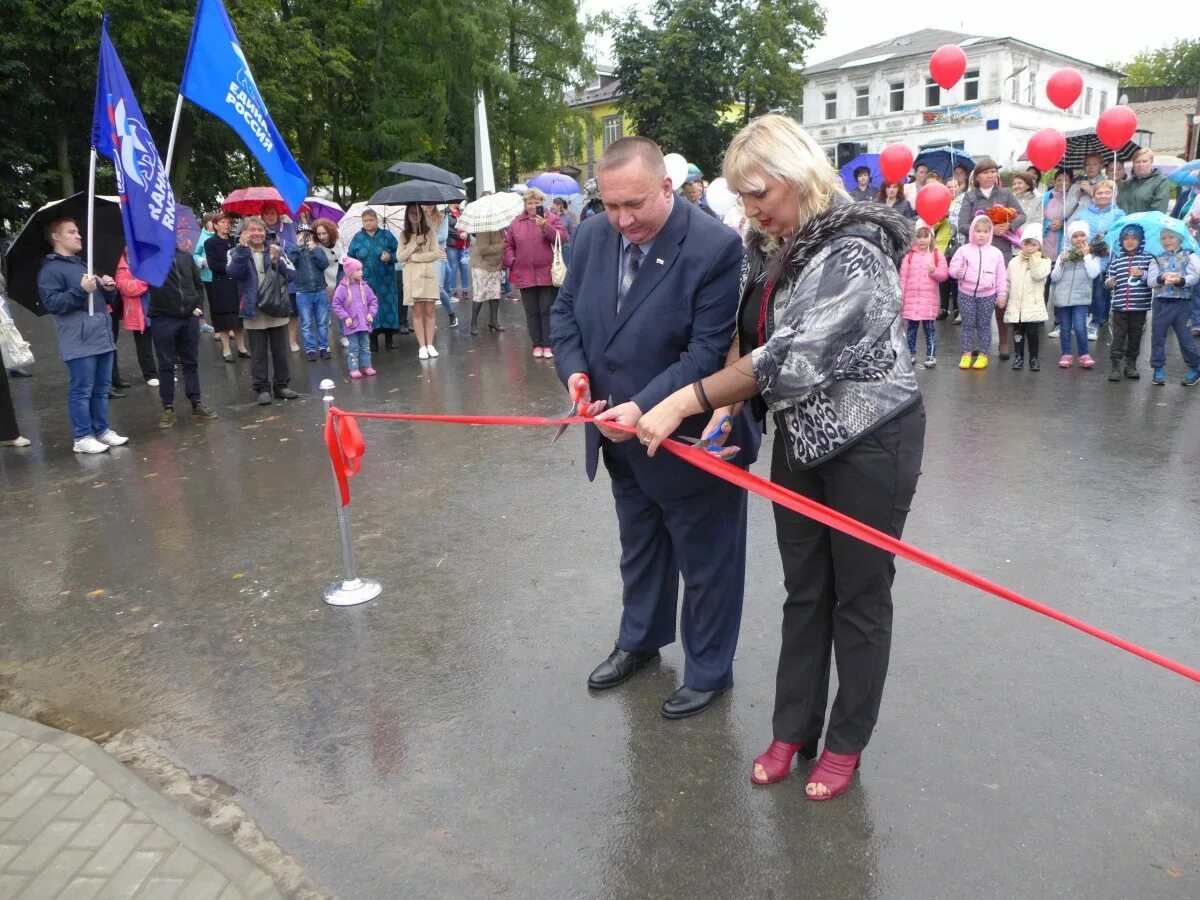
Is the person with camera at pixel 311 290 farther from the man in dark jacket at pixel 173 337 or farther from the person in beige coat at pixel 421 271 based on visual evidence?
the man in dark jacket at pixel 173 337

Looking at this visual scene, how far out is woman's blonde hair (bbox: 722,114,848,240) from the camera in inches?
106

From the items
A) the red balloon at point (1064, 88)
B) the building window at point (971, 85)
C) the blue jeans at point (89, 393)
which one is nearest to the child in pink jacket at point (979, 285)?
the red balloon at point (1064, 88)

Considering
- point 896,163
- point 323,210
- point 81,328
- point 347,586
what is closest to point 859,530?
point 347,586

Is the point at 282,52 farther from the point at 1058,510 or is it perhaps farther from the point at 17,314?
the point at 1058,510

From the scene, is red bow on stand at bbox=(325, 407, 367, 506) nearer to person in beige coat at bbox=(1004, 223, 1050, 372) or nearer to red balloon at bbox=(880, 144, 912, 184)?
person in beige coat at bbox=(1004, 223, 1050, 372)

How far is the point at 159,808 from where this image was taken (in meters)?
3.11

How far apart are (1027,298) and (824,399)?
8.07 meters

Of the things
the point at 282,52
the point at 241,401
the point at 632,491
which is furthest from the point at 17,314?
the point at 632,491

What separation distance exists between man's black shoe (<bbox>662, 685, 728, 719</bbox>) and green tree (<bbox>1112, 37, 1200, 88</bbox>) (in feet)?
302

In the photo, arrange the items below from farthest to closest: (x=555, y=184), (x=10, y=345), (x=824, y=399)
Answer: (x=555, y=184), (x=10, y=345), (x=824, y=399)

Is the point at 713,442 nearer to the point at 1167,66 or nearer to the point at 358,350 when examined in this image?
the point at 358,350

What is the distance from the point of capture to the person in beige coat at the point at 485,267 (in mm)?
13219

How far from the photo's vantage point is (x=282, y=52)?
25.4 m

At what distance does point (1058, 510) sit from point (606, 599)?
9.69 ft
